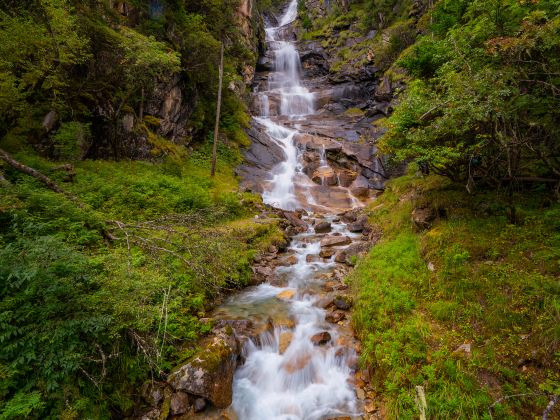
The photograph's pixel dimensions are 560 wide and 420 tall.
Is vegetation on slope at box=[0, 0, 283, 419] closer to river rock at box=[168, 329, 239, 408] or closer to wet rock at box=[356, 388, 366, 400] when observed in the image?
river rock at box=[168, 329, 239, 408]

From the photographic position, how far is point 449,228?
7.91 meters

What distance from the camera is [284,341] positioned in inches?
276

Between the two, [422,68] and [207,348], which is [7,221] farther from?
[422,68]

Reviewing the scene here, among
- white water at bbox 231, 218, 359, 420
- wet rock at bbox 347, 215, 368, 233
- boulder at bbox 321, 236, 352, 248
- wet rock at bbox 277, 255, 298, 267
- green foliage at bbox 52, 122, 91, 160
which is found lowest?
white water at bbox 231, 218, 359, 420

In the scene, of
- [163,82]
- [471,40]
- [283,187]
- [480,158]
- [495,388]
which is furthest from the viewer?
[283,187]

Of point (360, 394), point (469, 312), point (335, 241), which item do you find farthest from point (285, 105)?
point (360, 394)

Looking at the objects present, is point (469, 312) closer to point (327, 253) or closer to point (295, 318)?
point (295, 318)

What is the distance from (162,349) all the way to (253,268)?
5094 millimetres

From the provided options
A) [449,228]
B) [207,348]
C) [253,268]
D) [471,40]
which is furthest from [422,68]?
[207,348]

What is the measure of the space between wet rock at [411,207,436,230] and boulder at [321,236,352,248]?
363cm

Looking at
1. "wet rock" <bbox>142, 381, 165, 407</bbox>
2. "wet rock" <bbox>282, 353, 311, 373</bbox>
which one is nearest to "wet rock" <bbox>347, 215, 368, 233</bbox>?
"wet rock" <bbox>282, 353, 311, 373</bbox>

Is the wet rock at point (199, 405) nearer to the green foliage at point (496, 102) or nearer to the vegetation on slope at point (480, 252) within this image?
→ the vegetation on slope at point (480, 252)

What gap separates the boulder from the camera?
12414mm

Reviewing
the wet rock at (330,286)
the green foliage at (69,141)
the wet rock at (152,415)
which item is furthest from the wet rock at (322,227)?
the green foliage at (69,141)
